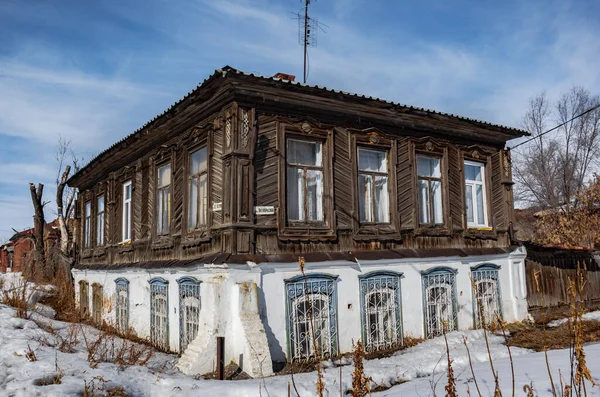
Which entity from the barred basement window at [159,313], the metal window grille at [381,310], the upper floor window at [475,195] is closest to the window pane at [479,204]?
the upper floor window at [475,195]

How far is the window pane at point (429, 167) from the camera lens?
12.3 meters

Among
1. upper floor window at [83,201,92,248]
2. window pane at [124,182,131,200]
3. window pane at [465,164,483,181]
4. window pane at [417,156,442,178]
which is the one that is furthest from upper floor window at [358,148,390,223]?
upper floor window at [83,201,92,248]

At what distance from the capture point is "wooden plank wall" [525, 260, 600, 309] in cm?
1380

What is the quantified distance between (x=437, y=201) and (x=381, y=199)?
1.86m

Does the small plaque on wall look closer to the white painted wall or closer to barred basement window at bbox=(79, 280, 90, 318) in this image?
the white painted wall

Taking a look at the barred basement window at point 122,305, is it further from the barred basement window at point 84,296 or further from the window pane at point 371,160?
the window pane at point 371,160

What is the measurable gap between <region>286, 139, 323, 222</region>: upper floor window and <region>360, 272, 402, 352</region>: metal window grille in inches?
71.0

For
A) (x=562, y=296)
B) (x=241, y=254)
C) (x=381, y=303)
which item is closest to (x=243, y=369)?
(x=241, y=254)

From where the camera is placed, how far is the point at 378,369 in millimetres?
8148

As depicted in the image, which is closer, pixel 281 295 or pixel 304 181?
pixel 281 295

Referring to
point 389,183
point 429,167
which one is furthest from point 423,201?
point 389,183

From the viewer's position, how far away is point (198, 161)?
1105 cm

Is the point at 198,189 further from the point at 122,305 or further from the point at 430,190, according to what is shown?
the point at 430,190

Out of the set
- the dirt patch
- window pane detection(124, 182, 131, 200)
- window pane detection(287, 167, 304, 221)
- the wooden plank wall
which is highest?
window pane detection(124, 182, 131, 200)
